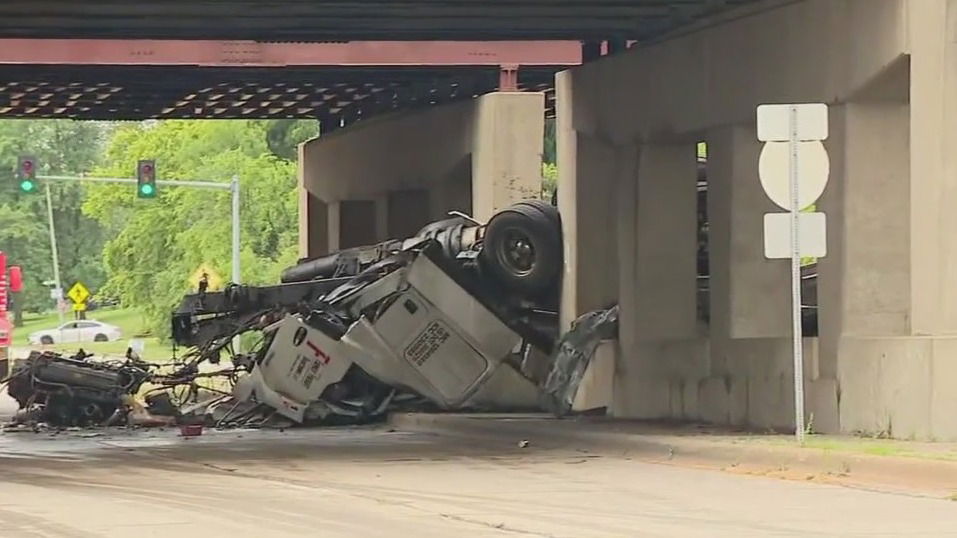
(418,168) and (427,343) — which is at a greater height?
(418,168)

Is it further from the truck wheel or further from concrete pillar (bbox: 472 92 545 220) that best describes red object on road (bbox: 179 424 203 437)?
concrete pillar (bbox: 472 92 545 220)

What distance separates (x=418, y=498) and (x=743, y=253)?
8.68 meters

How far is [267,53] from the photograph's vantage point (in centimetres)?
3381

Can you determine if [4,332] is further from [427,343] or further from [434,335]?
[434,335]

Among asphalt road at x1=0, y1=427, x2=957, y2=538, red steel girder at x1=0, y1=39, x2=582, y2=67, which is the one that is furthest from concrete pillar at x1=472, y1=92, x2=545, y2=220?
asphalt road at x1=0, y1=427, x2=957, y2=538

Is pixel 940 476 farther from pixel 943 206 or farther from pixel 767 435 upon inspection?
pixel 767 435

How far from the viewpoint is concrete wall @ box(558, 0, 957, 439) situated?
18.0 m

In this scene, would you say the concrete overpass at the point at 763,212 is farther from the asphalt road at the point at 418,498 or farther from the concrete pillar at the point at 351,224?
the concrete pillar at the point at 351,224

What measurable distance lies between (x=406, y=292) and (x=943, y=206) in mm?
10301

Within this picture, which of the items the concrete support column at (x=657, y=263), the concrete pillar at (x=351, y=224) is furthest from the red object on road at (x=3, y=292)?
the concrete support column at (x=657, y=263)

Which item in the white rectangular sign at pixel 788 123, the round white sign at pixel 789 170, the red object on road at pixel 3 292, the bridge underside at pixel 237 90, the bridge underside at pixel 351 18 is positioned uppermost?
the bridge underside at pixel 237 90

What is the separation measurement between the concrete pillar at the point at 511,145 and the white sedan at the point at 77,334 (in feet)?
200

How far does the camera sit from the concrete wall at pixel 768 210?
18.0 m

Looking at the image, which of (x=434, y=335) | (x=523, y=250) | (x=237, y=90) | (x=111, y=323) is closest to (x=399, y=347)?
(x=434, y=335)
